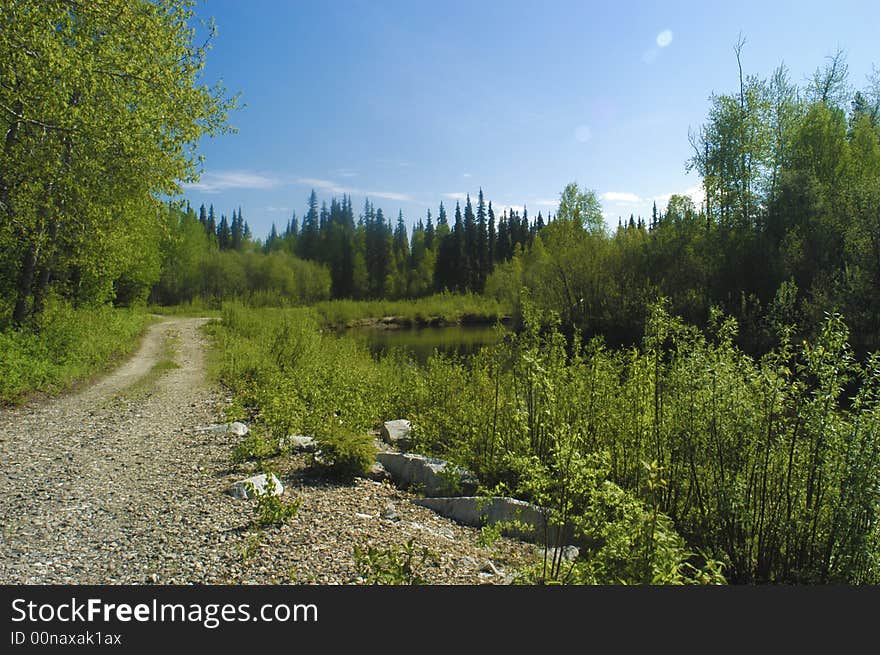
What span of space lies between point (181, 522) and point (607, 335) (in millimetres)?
24731

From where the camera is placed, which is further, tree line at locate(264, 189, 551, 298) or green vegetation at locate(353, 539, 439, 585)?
tree line at locate(264, 189, 551, 298)

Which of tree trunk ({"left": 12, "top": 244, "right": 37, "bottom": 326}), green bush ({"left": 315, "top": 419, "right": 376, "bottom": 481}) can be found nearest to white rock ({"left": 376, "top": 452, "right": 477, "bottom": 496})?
green bush ({"left": 315, "top": 419, "right": 376, "bottom": 481})

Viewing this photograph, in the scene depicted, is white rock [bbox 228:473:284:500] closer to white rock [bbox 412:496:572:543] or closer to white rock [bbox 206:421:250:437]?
white rock [bbox 412:496:572:543]

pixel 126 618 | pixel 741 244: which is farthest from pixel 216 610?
pixel 741 244

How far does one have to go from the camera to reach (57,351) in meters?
13.4

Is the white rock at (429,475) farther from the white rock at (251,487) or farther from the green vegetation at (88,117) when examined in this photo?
the green vegetation at (88,117)

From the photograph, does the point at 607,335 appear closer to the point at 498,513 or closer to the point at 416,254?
the point at 498,513

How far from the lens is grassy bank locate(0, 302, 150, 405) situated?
1080 centimetres

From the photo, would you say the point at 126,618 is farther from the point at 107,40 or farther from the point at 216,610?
the point at 107,40

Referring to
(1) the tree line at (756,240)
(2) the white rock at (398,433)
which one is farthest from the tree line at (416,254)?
(2) the white rock at (398,433)

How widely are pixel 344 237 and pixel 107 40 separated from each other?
7289 centimetres

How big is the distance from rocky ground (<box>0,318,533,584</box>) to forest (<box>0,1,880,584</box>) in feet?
2.18

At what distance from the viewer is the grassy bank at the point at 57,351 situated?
10.8 m

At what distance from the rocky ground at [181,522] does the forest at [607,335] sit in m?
0.66
